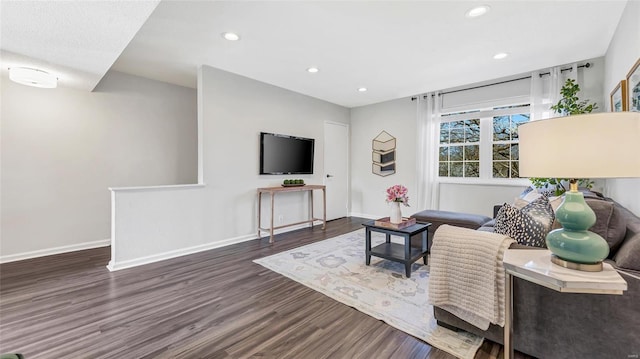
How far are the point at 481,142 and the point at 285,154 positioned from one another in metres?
3.37

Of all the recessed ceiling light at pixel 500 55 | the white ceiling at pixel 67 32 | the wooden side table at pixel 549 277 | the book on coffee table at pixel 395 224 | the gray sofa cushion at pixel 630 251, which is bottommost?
the book on coffee table at pixel 395 224

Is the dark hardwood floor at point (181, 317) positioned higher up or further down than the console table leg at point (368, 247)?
further down

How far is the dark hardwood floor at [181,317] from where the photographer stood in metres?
1.67

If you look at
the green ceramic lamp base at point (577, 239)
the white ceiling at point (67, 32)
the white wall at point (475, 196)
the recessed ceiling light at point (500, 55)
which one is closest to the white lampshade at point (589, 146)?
the green ceramic lamp base at point (577, 239)

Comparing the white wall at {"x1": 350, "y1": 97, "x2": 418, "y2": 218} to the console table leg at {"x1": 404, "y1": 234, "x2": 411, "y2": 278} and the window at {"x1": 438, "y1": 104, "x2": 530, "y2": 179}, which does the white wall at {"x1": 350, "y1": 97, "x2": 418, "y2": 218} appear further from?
the console table leg at {"x1": 404, "y1": 234, "x2": 411, "y2": 278}

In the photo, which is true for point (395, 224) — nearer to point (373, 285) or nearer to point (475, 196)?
point (373, 285)

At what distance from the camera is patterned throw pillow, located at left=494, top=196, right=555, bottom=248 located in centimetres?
163

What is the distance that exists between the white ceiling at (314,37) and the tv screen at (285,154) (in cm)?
104

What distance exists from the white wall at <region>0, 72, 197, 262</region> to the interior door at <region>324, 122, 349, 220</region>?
2791 mm

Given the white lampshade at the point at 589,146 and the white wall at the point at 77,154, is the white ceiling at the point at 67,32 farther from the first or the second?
the white lampshade at the point at 589,146

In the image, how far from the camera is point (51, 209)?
11.5 feet

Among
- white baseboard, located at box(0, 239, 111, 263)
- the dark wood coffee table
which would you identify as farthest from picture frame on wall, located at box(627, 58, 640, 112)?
white baseboard, located at box(0, 239, 111, 263)

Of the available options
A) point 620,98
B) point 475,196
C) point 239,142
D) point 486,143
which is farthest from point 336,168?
point 620,98

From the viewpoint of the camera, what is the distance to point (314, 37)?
281 cm
